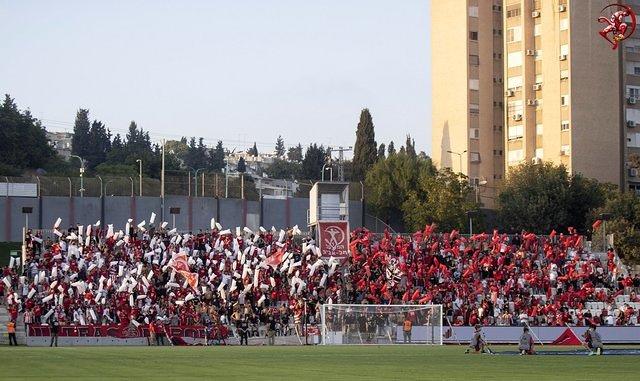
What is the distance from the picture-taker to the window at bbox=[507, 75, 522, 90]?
12525cm

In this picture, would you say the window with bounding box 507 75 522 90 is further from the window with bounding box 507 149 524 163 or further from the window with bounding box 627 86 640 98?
the window with bounding box 627 86 640 98

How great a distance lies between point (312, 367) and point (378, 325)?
2877 centimetres

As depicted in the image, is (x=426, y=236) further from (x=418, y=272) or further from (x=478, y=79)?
(x=478, y=79)

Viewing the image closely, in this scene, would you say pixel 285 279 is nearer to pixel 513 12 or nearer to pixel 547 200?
pixel 547 200

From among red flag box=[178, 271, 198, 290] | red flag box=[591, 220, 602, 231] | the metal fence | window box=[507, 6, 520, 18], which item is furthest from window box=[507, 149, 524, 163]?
red flag box=[178, 271, 198, 290]

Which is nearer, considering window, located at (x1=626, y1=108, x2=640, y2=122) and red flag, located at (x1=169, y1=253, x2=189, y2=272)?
red flag, located at (x1=169, y1=253, x2=189, y2=272)

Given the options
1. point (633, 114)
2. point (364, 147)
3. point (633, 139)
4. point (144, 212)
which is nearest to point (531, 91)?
point (633, 114)

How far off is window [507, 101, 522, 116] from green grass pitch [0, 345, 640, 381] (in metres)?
77.6

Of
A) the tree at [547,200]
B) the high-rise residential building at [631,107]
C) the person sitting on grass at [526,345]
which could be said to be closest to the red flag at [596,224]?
the tree at [547,200]

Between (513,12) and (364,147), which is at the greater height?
(513,12)

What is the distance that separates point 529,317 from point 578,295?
6330 millimetres

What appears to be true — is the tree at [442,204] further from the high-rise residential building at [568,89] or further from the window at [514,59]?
the window at [514,59]

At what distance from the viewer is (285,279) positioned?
241ft

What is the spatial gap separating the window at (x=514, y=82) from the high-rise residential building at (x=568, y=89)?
0.34ft
